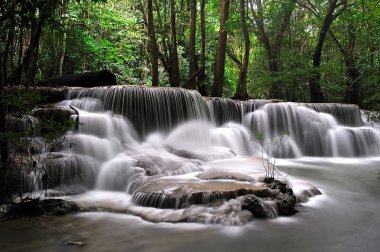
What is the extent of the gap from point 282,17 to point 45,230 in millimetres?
16668

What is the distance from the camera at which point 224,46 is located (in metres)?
14.1

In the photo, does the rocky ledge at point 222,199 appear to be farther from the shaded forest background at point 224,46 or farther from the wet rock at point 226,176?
the shaded forest background at point 224,46

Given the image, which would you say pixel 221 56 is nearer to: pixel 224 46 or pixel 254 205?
pixel 224 46

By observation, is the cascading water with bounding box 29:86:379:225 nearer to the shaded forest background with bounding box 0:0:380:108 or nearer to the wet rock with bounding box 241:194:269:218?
the wet rock with bounding box 241:194:269:218

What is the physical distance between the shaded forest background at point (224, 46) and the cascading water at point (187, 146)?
2.03 m

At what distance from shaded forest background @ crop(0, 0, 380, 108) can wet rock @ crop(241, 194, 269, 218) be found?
29.6 ft

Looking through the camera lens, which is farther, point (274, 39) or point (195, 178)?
point (274, 39)

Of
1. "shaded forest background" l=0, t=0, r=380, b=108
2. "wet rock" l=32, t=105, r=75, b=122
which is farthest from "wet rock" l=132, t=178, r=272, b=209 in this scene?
"shaded forest background" l=0, t=0, r=380, b=108

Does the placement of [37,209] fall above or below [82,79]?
below

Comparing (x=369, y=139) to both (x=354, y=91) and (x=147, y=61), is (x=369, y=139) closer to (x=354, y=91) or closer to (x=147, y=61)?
(x=354, y=91)

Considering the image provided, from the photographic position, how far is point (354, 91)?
17062mm

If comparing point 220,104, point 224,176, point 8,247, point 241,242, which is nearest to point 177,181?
point 224,176

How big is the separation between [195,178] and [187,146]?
3851mm

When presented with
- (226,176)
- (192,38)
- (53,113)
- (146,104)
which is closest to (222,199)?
(226,176)
